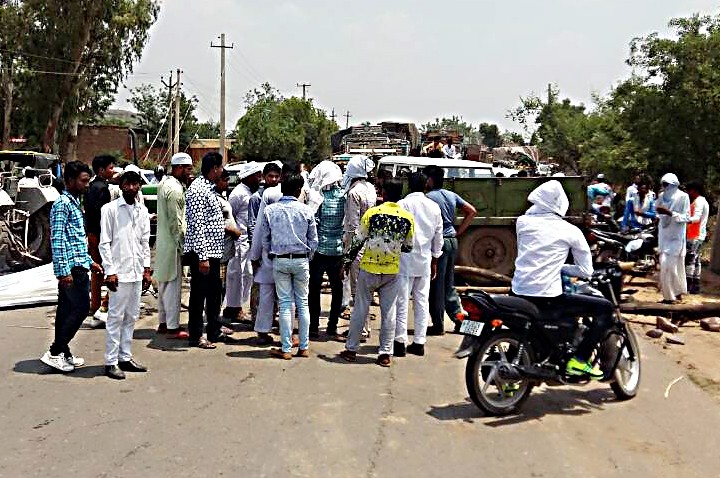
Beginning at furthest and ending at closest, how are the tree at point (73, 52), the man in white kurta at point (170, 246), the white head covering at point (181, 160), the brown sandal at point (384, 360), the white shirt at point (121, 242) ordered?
the tree at point (73, 52)
the white head covering at point (181, 160)
the man in white kurta at point (170, 246)
the brown sandal at point (384, 360)
the white shirt at point (121, 242)

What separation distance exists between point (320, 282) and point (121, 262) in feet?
7.57

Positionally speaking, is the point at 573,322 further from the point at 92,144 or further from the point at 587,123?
the point at 92,144

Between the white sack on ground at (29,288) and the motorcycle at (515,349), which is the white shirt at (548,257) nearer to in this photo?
the motorcycle at (515,349)

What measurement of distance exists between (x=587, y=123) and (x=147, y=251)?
30.9 m

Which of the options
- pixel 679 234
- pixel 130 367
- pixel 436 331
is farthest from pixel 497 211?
pixel 130 367

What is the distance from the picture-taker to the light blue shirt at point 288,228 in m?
7.11

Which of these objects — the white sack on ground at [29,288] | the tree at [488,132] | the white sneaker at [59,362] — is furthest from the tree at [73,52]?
the tree at [488,132]

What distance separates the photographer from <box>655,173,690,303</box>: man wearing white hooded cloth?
33.6 feet

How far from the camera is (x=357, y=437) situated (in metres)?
5.18

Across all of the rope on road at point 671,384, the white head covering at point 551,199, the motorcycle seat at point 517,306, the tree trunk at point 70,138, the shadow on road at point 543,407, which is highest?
the tree trunk at point 70,138

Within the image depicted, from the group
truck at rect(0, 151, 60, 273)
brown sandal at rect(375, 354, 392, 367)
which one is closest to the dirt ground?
brown sandal at rect(375, 354, 392, 367)

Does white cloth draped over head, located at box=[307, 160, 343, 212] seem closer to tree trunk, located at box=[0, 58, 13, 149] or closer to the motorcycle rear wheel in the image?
the motorcycle rear wheel

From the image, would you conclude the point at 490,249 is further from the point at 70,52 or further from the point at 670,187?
the point at 70,52

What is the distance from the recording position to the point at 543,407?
237 inches
